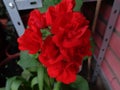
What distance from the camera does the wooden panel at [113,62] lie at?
0.86 meters

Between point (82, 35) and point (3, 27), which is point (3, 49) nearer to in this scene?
point (3, 27)

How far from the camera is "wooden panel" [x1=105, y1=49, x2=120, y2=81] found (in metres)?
0.86

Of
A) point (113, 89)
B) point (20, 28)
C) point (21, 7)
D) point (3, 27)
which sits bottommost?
point (113, 89)

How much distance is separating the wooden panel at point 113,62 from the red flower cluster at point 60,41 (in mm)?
465

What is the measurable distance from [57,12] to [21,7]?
306 mm

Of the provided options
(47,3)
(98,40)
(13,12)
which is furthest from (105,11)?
(13,12)

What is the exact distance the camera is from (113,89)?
0.94 metres

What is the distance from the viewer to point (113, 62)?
0.90m

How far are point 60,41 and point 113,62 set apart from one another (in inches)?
22.4

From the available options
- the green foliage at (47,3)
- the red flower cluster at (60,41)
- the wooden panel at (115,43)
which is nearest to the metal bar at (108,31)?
the wooden panel at (115,43)

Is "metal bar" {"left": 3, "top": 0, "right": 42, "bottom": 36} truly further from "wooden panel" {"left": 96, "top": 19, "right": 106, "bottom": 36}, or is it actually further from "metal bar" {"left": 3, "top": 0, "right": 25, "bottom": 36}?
"wooden panel" {"left": 96, "top": 19, "right": 106, "bottom": 36}

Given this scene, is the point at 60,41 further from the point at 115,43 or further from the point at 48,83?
the point at 115,43

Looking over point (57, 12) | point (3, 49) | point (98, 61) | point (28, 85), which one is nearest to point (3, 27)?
point (3, 49)

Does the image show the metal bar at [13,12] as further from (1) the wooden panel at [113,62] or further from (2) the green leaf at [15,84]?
(1) the wooden panel at [113,62]
